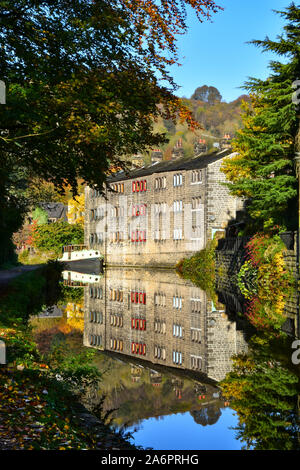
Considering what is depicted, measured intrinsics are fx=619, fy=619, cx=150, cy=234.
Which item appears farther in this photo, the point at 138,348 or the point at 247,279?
the point at 247,279

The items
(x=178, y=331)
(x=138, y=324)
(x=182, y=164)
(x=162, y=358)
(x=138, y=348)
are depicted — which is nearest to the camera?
(x=162, y=358)

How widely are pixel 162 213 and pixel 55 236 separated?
21.1m

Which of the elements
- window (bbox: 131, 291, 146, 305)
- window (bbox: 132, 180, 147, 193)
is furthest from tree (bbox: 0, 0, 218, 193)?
window (bbox: 132, 180, 147, 193)

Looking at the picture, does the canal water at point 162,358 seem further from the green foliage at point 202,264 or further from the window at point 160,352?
the green foliage at point 202,264

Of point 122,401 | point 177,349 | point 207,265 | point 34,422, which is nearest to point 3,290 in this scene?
point 177,349

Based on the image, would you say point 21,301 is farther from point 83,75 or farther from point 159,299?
point 83,75

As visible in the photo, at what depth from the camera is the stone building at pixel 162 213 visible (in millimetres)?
52594

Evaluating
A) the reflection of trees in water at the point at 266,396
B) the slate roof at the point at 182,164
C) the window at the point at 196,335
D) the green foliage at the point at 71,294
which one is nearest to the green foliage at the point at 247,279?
the green foliage at the point at 71,294

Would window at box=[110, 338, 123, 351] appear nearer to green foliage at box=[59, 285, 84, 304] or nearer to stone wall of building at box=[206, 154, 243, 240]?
green foliage at box=[59, 285, 84, 304]

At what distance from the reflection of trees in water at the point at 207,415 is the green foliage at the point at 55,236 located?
229 ft

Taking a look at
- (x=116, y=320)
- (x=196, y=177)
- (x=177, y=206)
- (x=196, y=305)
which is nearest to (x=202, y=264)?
(x=196, y=177)

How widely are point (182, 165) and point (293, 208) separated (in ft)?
108

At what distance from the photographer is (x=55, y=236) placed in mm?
77312
